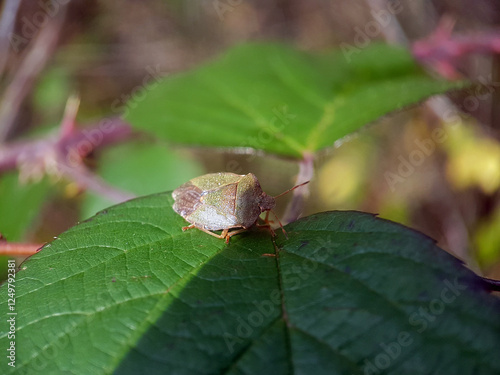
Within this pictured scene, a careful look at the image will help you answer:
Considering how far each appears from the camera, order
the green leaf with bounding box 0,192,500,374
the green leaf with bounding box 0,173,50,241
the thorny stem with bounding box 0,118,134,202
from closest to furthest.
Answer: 1. the green leaf with bounding box 0,192,500,374
2. the thorny stem with bounding box 0,118,134,202
3. the green leaf with bounding box 0,173,50,241

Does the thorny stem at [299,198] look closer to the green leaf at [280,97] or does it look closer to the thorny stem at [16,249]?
the green leaf at [280,97]

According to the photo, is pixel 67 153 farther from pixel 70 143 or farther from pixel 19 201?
pixel 19 201

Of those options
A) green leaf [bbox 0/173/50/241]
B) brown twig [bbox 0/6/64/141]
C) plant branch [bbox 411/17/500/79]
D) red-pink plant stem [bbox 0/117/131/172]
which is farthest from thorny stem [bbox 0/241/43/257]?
brown twig [bbox 0/6/64/141]

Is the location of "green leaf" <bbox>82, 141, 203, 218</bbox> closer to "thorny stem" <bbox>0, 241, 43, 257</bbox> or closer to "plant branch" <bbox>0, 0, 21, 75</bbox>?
"plant branch" <bbox>0, 0, 21, 75</bbox>

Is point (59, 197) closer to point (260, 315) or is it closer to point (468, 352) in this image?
point (260, 315)

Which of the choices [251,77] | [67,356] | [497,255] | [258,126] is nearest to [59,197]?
[251,77]

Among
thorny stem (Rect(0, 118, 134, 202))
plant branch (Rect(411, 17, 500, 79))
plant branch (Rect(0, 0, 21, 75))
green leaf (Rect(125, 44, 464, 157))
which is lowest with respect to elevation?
thorny stem (Rect(0, 118, 134, 202))

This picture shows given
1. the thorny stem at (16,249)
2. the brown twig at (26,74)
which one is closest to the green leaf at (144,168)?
the brown twig at (26,74)

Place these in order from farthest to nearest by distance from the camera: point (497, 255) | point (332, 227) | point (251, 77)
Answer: point (497, 255) < point (251, 77) < point (332, 227)
